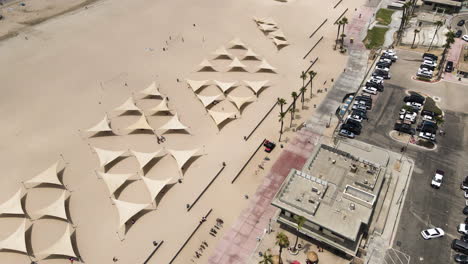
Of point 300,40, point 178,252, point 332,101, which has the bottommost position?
point 178,252

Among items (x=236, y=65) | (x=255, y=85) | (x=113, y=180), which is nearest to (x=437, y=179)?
(x=255, y=85)

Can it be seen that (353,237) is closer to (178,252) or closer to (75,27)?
(178,252)

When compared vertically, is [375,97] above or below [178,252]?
above

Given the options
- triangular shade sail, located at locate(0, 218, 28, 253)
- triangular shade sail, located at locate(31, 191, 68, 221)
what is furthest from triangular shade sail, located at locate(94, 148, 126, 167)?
triangular shade sail, located at locate(0, 218, 28, 253)

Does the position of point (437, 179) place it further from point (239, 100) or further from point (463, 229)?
point (239, 100)

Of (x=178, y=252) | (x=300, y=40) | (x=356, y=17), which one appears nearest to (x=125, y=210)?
(x=178, y=252)

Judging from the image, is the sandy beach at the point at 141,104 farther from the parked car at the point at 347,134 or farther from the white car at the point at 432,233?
the white car at the point at 432,233
